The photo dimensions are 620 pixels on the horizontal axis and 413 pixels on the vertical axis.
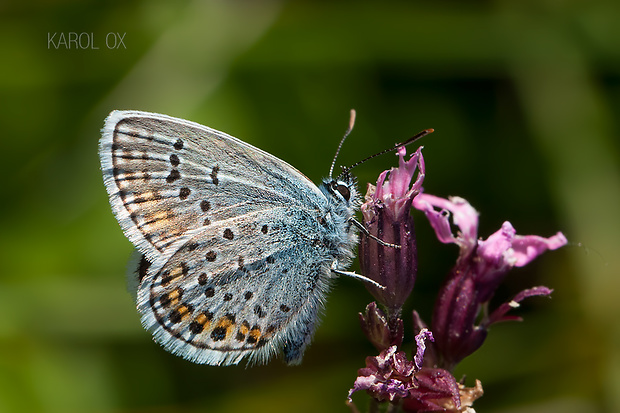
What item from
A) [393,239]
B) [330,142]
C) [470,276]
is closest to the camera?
[393,239]

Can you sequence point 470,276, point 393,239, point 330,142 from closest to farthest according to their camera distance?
point 393,239 → point 470,276 → point 330,142

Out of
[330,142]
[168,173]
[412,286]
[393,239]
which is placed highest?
[330,142]

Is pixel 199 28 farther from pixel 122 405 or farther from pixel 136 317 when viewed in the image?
pixel 122 405

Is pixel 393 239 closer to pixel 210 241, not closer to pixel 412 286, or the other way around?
pixel 412 286

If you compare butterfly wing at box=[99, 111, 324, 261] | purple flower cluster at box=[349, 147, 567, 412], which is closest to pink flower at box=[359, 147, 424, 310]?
purple flower cluster at box=[349, 147, 567, 412]

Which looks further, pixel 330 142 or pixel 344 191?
pixel 330 142

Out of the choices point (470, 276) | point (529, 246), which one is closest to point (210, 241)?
point (470, 276)

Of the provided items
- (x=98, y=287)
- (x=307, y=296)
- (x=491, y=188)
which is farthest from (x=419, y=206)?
(x=98, y=287)

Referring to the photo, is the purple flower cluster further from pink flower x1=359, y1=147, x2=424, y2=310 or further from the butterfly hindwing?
the butterfly hindwing
